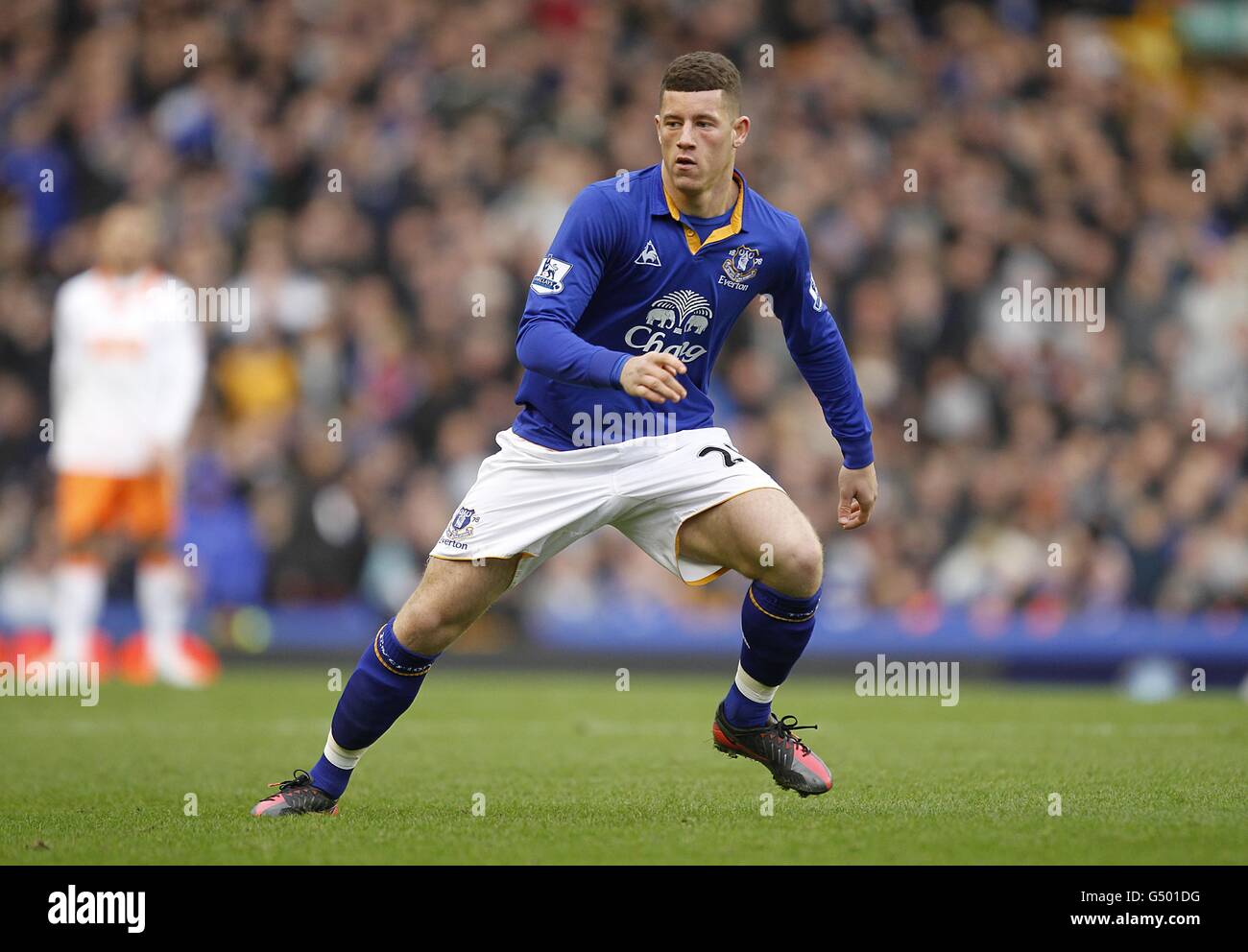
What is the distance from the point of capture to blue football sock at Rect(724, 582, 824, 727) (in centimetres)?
623

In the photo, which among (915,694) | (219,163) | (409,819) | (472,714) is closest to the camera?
(409,819)

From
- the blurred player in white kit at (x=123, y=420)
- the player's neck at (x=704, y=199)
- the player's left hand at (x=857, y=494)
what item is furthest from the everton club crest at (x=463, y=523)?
the blurred player in white kit at (x=123, y=420)

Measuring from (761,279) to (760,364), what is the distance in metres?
8.53

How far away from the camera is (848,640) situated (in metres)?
12.6

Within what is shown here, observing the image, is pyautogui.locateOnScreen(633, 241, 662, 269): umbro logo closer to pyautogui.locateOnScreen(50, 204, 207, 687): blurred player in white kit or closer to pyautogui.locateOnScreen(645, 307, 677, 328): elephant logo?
pyautogui.locateOnScreen(645, 307, 677, 328): elephant logo

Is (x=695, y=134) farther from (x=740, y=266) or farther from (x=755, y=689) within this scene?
(x=755, y=689)

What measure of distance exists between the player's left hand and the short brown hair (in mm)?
1460

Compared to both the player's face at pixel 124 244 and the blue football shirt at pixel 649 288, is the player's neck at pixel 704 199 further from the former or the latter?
the player's face at pixel 124 244

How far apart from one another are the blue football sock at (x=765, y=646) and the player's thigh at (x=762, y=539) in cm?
12

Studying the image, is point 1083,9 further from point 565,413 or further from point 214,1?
point 565,413

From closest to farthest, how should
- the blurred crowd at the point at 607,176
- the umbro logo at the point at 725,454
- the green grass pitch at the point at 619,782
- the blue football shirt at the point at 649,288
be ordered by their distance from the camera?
the green grass pitch at the point at 619,782 < the blue football shirt at the point at 649,288 < the umbro logo at the point at 725,454 < the blurred crowd at the point at 607,176

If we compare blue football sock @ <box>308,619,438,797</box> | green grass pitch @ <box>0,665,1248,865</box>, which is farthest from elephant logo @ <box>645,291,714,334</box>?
green grass pitch @ <box>0,665,1248,865</box>

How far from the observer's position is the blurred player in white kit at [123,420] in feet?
37.1
